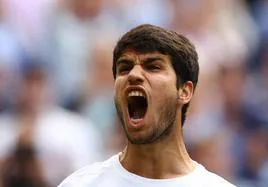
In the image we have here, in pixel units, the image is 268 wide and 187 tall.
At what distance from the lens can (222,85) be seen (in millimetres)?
8430

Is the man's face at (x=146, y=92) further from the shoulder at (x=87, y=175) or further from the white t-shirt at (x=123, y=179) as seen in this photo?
the shoulder at (x=87, y=175)

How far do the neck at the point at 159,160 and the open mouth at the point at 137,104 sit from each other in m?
0.15

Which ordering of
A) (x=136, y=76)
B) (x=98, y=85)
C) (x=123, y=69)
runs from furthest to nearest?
(x=98, y=85)
(x=123, y=69)
(x=136, y=76)

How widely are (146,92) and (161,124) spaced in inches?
7.2

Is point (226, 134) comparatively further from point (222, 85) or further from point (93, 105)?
point (93, 105)

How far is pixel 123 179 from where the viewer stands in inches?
188

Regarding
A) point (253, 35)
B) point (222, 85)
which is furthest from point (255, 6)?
point (222, 85)

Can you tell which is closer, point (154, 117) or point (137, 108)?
point (154, 117)

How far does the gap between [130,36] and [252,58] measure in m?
4.36

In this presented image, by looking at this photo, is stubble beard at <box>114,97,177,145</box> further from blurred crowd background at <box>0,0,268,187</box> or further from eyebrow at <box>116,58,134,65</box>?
blurred crowd background at <box>0,0,268,187</box>

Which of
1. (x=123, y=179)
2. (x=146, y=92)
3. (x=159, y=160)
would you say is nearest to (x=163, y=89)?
(x=146, y=92)

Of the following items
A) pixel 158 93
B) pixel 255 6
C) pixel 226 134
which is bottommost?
pixel 226 134

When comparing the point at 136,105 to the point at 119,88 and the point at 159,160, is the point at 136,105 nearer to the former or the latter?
the point at 119,88

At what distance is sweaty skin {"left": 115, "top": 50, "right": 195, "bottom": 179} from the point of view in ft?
15.3
